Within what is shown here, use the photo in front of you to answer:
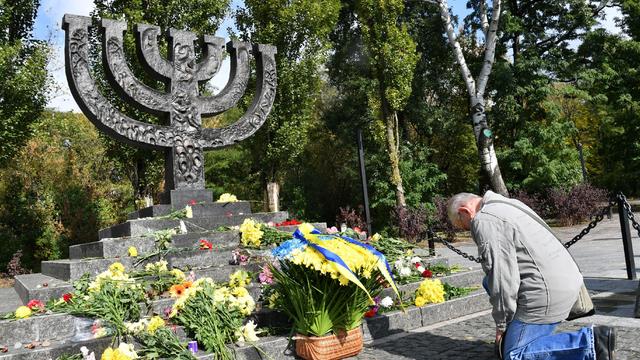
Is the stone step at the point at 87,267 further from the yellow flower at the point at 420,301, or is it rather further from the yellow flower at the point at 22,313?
the yellow flower at the point at 420,301

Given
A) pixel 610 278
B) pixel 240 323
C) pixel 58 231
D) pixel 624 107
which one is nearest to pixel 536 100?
pixel 624 107

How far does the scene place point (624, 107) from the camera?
2116 cm

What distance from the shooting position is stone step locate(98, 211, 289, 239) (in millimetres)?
6408

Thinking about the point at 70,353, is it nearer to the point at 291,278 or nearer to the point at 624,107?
the point at 291,278

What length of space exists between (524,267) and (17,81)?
1419 centimetres

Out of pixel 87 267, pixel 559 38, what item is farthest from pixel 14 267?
pixel 559 38

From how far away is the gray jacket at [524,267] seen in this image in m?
2.83

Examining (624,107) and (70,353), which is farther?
(624,107)

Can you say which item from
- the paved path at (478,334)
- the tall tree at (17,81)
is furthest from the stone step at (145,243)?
the tall tree at (17,81)

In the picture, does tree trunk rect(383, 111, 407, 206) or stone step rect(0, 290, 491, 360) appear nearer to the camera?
stone step rect(0, 290, 491, 360)

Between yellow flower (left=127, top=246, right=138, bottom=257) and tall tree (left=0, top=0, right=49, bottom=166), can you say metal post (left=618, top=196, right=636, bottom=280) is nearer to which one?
yellow flower (left=127, top=246, right=138, bottom=257)

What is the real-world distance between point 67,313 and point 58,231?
1258 centimetres

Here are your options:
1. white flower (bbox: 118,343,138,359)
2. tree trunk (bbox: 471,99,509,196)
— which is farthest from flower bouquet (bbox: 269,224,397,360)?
tree trunk (bbox: 471,99,509,196)

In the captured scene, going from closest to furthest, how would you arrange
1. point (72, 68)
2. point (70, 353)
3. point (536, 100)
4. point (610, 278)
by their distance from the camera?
point (70, 353)
point (610, 278)
point (72, 68)
point (536, 100)
